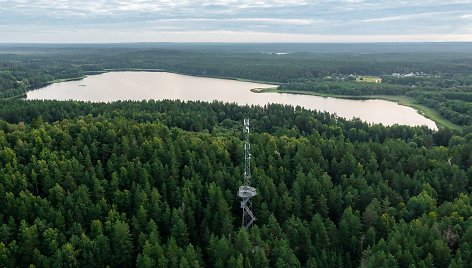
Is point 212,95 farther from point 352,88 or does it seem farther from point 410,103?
point 410,103

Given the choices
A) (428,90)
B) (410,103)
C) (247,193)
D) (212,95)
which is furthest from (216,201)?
(428,90)

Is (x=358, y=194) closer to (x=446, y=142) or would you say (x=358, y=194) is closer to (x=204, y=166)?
(x=204, y=166)

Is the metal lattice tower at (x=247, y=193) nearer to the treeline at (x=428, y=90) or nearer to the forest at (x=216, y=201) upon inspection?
the forest at (x=216, y=201)

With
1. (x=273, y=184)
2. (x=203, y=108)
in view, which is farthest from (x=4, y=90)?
(x=273, y=184)

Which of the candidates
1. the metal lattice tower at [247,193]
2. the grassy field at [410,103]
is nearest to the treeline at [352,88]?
the grassy field at [410,103]

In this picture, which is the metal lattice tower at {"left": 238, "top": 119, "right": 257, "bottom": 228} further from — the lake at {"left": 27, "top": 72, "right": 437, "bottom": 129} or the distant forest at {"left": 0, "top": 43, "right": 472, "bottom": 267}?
the lake at {"left": 27, "top": 72, "right": 437, "bottom": 129}

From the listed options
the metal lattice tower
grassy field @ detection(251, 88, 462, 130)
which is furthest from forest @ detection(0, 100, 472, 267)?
grassy field @ detection(251, 88, 462, 130)
